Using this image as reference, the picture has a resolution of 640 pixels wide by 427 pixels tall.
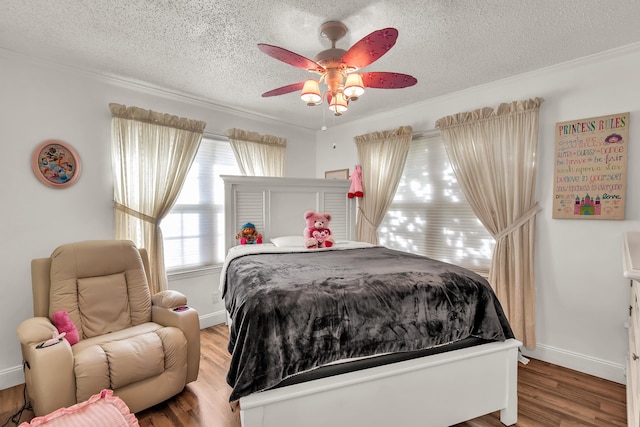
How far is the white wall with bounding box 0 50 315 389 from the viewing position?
2279 millimetres

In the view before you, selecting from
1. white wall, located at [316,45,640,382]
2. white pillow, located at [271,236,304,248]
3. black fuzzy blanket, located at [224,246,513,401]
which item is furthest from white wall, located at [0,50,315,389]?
white wall, located at [316,45,640,382]

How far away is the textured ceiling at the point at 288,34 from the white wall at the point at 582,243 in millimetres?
183

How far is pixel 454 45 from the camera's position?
7.28ft

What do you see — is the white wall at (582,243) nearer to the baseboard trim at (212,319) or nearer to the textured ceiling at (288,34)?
the textured ceiling at (288,34)

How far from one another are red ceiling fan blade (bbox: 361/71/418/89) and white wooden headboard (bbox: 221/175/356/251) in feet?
A: 5.45

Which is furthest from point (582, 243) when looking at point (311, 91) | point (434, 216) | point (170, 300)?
point (170, 300)

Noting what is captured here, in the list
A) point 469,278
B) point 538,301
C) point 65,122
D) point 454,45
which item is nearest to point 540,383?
point 538,301

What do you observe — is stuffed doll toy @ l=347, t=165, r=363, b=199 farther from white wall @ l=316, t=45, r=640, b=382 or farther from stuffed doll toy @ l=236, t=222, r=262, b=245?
white wall @ l=316, t=45, r=640, b=382

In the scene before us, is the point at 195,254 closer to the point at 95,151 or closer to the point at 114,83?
the point at 95,151

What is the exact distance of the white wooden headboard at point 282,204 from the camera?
3143 millimetres

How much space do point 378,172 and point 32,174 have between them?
10.8ft

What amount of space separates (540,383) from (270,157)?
3.47 m

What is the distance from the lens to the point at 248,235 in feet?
10.3

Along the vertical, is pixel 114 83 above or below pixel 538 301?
above
